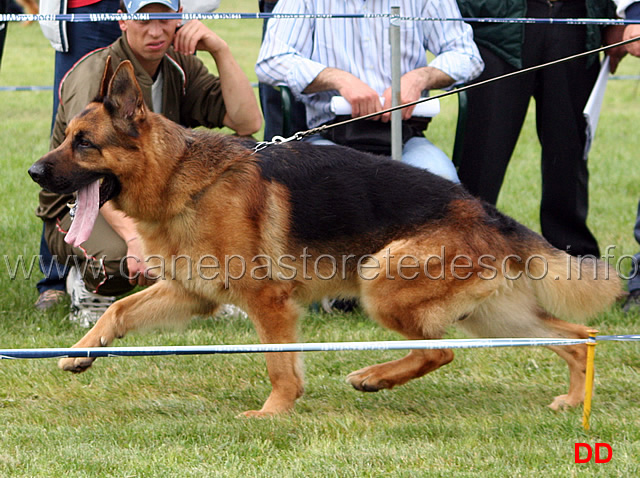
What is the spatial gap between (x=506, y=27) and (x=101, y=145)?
2946 millimetres

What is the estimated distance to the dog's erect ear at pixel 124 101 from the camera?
3535mm

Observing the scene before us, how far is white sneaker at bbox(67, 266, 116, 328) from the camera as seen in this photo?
16.6ft

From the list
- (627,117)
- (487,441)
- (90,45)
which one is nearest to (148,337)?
(90,45)

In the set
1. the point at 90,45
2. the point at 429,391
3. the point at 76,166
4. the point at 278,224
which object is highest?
the point at 90,45

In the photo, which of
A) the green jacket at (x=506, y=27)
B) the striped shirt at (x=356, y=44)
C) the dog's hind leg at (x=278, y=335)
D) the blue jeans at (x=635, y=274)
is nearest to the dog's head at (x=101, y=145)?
the dog's hind leg at (x=278, y=335)

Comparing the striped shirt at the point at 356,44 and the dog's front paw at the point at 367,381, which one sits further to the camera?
the striped shirt at the point at 356,44

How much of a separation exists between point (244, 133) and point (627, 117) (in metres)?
8.58

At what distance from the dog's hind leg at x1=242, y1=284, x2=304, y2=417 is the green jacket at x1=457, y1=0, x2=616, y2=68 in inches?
102

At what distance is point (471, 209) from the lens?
3.84m

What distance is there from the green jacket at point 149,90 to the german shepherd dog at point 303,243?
1.01 meters

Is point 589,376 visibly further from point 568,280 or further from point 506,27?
point 506,27

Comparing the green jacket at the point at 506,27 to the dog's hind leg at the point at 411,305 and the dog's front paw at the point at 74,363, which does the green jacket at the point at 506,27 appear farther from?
the dog's front paw at the point at 74,363

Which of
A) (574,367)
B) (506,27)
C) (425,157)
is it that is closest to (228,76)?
(425,157)

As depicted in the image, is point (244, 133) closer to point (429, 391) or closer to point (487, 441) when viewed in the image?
point (429, 391)
